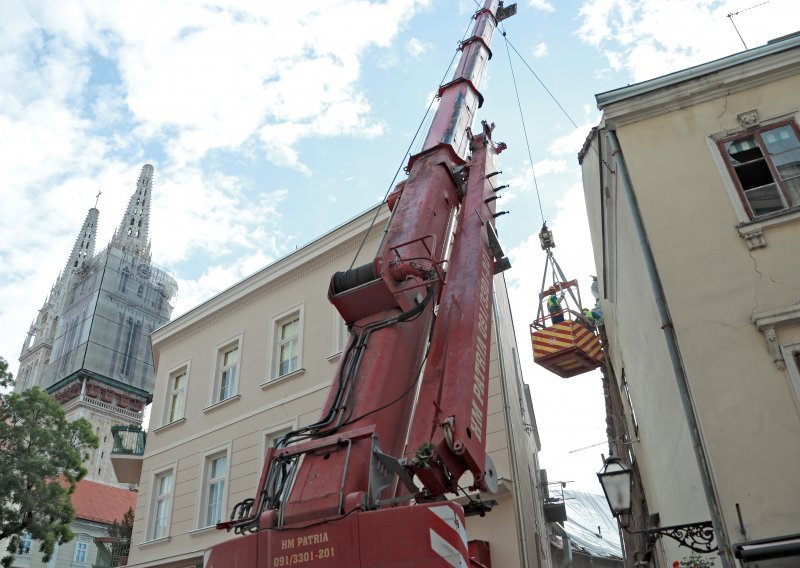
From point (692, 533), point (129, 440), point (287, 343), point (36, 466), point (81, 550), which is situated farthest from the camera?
point (81, 550)

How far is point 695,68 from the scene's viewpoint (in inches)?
358

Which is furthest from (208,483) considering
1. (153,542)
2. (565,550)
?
(565,550)

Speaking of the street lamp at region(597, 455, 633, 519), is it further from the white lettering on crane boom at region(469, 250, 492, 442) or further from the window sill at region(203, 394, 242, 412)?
the window sill at region(203, 394, 242, 412)

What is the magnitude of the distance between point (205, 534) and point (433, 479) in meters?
12.0

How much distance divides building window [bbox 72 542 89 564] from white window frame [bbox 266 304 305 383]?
36.2 meters

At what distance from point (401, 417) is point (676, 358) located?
378 cm

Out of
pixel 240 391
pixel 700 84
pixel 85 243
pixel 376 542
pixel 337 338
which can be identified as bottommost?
pixel 376 542

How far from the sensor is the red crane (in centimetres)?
398

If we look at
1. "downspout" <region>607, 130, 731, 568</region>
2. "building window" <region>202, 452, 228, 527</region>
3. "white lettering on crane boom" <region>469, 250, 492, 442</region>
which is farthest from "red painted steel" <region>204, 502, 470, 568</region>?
"building window" <region>202, 452, 228, 527</region>

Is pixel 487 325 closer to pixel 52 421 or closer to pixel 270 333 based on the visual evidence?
pixel 270 333

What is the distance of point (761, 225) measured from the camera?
7.62 meters

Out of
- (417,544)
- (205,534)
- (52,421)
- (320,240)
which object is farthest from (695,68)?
(52,421)

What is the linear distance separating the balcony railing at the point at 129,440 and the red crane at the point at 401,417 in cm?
1474

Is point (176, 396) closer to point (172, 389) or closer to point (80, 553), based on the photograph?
point (172, 389)
